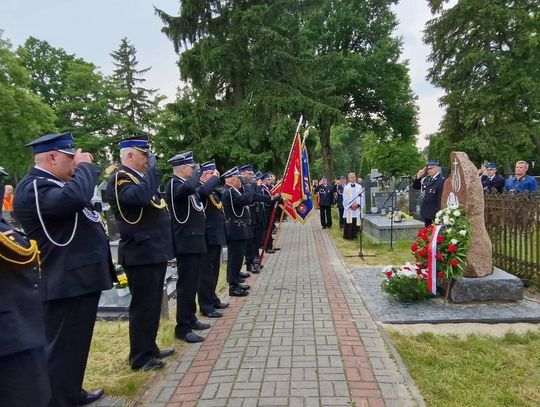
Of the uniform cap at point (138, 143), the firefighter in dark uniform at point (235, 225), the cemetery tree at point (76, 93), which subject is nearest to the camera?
the uniform cap at point (138, 143)

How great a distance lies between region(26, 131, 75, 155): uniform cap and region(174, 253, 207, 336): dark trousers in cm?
222

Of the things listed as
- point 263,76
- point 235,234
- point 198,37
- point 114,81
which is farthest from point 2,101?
point 235,234

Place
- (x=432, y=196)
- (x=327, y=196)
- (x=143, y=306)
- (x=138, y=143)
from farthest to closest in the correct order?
(x=327, y=196) < (x=432, y=196) < (x=143, y=306) < (x=138, y=143)

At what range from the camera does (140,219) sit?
3982 mm

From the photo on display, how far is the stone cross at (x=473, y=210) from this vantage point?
5918mm

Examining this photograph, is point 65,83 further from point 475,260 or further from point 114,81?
point 475,260

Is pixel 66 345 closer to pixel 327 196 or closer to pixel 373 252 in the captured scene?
pixel 373 252

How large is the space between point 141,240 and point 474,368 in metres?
3.14

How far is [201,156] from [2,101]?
1308 cm

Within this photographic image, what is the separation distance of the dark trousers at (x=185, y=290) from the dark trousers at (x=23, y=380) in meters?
2.81

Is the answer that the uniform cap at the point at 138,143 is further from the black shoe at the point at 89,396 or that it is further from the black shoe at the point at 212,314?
the black shoe at the point at 212,314

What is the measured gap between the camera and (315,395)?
345 cm

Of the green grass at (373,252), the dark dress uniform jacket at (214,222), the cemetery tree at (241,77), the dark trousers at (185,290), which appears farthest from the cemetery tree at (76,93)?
the dark trousers at (185,290)

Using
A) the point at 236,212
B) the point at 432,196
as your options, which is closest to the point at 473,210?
the point at 432,196
